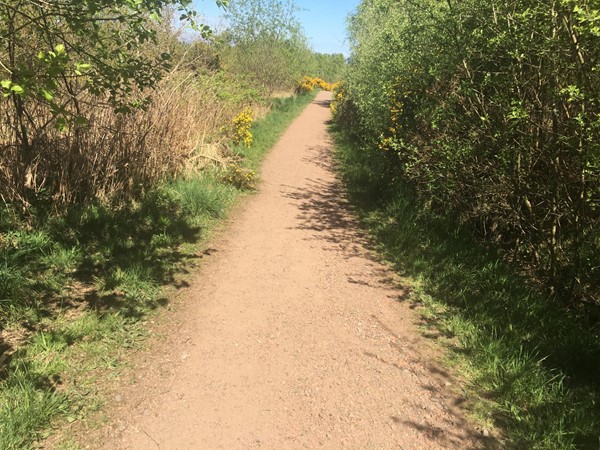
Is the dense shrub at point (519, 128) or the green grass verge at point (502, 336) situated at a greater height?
the dense shrub at point (519, 128)

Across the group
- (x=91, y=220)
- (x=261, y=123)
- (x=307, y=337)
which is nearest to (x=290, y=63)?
(x=261, y=123)

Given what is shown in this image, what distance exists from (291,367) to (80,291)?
7.60 feet

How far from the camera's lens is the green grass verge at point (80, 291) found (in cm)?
282

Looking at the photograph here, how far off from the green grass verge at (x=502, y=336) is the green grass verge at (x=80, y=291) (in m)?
2.81

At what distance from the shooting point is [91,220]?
5348mm

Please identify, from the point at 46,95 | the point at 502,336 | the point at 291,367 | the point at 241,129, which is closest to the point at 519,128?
the point at 502,336

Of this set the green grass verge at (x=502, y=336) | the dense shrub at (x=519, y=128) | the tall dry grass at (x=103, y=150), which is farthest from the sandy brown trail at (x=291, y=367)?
the tall dry grass at (x=103, y=150)

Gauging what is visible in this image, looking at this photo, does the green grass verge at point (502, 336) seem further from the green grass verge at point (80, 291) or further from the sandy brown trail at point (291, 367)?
the green grass verge at point (80, 291)

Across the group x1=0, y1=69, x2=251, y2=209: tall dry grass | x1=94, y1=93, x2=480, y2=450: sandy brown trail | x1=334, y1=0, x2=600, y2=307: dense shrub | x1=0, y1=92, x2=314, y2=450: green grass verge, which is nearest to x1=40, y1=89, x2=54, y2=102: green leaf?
x1=0, y1=92, x2=314, y2=450: green grass verge

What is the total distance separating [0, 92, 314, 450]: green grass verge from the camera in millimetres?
2822

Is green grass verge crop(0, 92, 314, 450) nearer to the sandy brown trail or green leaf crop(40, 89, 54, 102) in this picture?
the sandy brown trail

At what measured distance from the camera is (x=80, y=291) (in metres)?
4.13

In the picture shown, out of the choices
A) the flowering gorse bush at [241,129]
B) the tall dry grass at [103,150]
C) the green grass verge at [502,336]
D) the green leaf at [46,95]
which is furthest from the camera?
the flowering gorse bush at [241,129]

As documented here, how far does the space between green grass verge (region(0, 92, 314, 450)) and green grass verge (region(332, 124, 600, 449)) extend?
2.81 meters
